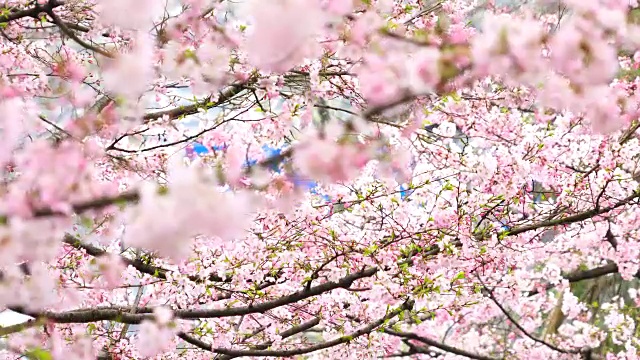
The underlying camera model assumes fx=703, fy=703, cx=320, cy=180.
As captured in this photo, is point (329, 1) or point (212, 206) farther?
point (329, 1)

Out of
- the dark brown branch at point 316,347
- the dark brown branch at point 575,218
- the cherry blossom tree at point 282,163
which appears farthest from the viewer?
the dark brown branch at point 316,347

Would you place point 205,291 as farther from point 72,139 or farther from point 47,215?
point 47,215

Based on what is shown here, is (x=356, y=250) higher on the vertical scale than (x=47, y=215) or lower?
higher

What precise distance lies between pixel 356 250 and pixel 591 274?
13.5 ft

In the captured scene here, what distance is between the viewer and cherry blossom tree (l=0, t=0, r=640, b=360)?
1918 millimetres

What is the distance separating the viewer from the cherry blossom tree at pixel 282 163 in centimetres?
192

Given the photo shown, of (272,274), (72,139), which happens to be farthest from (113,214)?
(72,139)

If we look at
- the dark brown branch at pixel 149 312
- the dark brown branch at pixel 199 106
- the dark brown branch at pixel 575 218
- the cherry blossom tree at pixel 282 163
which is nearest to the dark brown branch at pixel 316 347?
the cherry blossom tree at pixel 282 163

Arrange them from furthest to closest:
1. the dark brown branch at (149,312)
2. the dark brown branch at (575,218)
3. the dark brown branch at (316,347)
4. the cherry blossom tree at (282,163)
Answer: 1. the dark brown branch at (316,347)
2. the dark brown branch at (575,218)
3. the dark brown branch at (149,312)
4. the cherry blossom tree at (282,163)

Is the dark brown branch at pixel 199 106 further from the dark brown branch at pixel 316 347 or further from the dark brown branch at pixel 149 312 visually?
the dark brown branch at pixel 316 347

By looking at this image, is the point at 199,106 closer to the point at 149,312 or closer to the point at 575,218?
the point at 149,312

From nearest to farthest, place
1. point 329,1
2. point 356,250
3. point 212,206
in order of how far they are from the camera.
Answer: point 212,206, point 329,1, point 356,250

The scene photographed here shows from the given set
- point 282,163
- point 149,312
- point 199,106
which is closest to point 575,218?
point 282,163

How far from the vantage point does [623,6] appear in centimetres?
225
